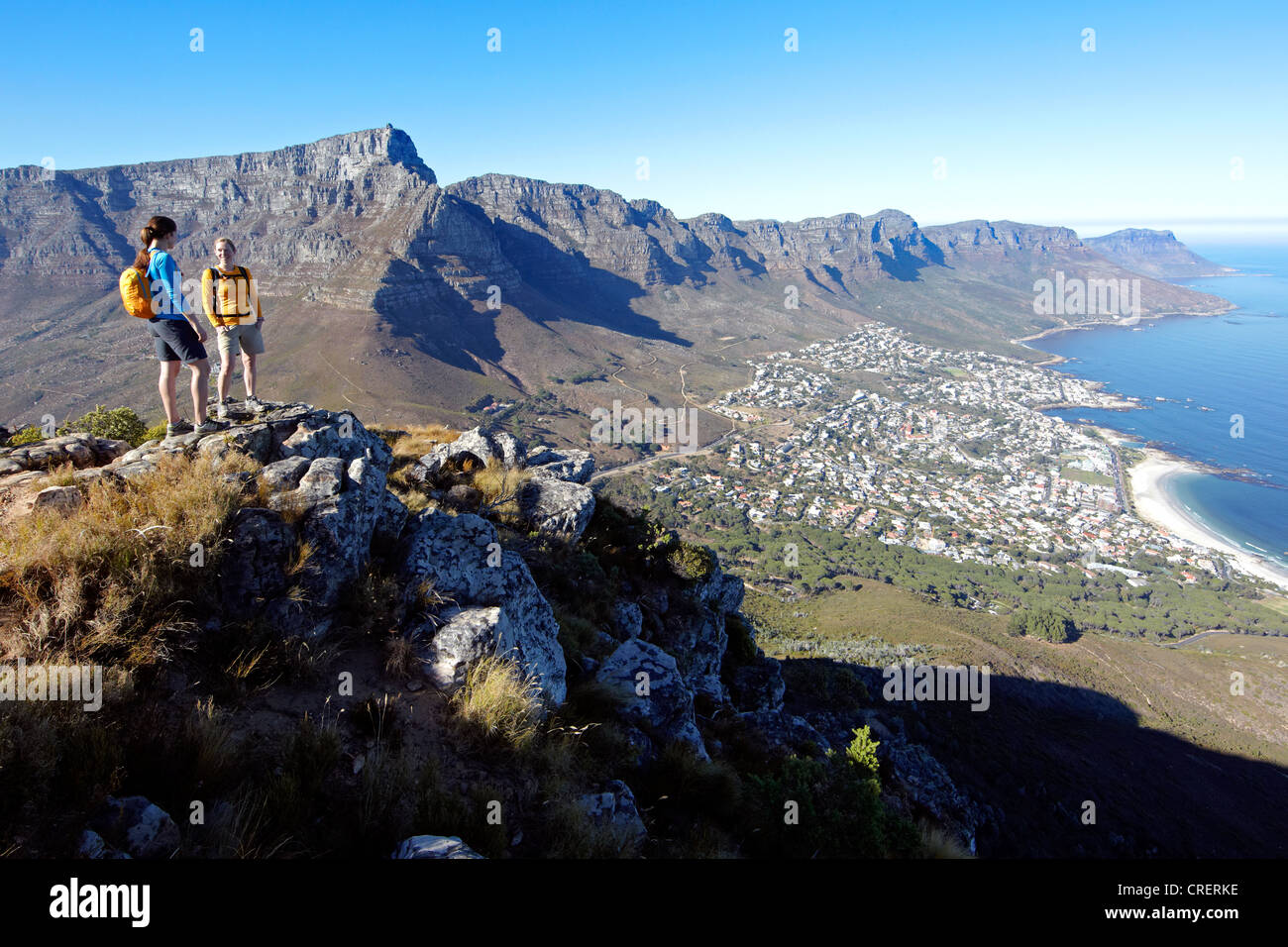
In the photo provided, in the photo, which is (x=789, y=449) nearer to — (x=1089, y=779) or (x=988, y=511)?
(x=988, y=511)

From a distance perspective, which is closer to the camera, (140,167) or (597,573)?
(597,573)

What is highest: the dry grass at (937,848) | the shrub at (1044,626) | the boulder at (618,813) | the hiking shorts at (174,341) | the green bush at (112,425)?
the hiking shorts at (174,341)

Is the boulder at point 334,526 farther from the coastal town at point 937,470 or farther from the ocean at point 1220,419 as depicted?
the ocean at point 1220,419

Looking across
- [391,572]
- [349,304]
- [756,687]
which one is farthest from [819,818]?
[349,304]

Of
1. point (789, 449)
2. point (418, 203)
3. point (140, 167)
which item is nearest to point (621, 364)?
point (789, 449)

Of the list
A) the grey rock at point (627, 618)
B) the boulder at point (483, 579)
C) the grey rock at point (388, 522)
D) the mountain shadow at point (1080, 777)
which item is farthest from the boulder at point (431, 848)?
the mountain shadow at point (1080, 777)
